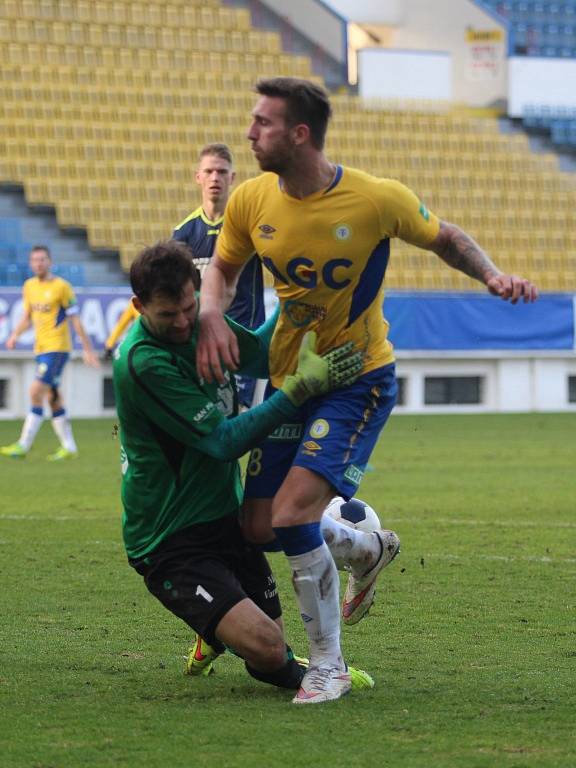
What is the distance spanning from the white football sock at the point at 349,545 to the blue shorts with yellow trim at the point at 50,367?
397 inches

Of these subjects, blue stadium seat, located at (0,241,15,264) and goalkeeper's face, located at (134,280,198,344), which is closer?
goalkeeper's face, located at (134,280,198,344)

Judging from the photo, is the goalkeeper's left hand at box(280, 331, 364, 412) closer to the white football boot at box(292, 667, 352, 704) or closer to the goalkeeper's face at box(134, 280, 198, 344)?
the goalkeeper's face at box(134, 280, 198, 344)

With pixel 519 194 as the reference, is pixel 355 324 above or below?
above

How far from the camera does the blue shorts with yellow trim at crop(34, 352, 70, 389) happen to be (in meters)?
15.2

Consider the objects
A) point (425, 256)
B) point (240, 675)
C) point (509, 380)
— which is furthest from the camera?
point (425, 256)

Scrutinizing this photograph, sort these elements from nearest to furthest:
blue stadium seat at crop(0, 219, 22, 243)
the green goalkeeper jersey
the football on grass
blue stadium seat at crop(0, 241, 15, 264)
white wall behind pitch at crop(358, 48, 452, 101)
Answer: the green goalkeeper jersey, the football on grass, blue stadium seat at crop(0, 241, 15, 264), blue stadium seat at crop(0, 219, 22, 243), white wall behind pitch at crop(358, 48, 452, 101)

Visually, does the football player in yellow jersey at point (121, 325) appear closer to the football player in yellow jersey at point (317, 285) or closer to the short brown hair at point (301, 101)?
the football player in yellow jersey at point (317, 285)

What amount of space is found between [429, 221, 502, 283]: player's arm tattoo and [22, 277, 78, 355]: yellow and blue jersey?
10874mm

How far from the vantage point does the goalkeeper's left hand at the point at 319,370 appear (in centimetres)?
452

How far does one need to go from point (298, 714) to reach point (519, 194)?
23569mm

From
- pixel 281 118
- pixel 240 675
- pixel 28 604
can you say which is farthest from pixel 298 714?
pixel 28 604

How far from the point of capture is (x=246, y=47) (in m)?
27.0

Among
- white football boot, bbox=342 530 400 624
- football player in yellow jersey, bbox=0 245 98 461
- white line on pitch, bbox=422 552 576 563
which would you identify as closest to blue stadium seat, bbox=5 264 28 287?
football player in yellow jersey, bbox=0 245 98 461

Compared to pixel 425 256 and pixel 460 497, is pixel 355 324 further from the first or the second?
pixel 425 256
